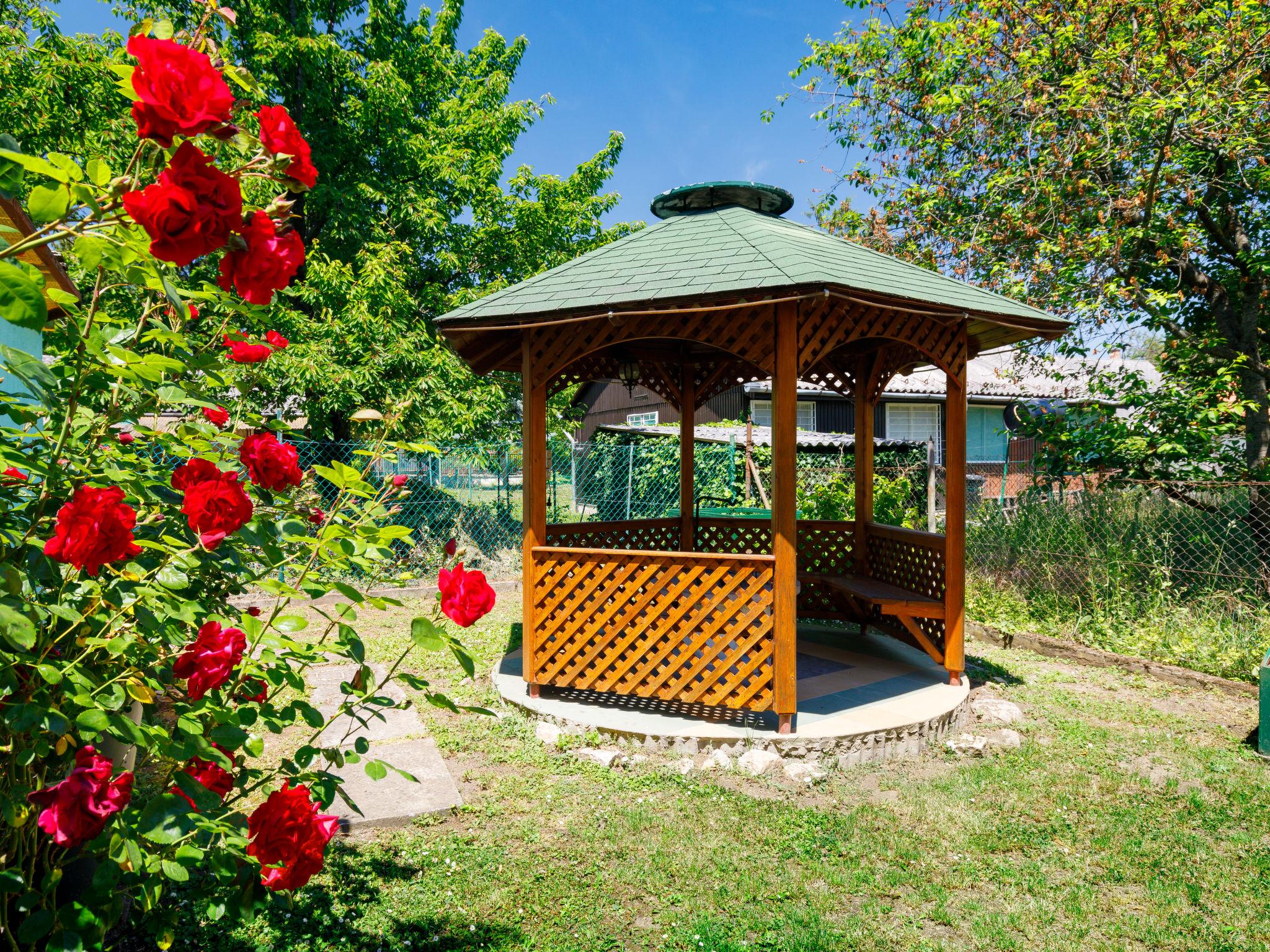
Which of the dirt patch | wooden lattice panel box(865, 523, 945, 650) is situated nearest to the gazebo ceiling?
wooden lattice panel box(865, 523, 945, 650)

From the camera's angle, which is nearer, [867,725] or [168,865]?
[168,865]


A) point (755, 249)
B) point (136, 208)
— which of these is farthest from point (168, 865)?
point (755, 249)

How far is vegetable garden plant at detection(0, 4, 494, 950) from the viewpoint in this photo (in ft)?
3.83

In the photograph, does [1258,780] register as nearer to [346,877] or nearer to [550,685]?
[550,685]

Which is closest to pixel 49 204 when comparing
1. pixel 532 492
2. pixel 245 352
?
pixel 245 352

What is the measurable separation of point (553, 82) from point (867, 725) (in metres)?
14.7

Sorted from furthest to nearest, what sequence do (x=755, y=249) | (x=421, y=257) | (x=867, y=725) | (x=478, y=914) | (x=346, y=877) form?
(x=421, y=257)
(x=755, y=249)
(x=867, y=725)
(x=346, y=877)
(x=478, y=914)

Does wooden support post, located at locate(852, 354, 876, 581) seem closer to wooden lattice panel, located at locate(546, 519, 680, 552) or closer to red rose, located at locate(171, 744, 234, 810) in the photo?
wooden lattice panel, located at locate(546, 519, 680, 552)

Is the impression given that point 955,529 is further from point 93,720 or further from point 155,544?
point 93,720

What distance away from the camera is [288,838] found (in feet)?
5.24

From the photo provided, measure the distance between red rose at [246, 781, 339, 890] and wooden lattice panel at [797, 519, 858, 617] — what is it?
6436 millimetres

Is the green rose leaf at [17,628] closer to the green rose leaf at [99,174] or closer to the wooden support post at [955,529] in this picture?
the green rose leaf at [99,174]

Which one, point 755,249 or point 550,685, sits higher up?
point 755,249

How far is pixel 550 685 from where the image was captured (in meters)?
5.70
